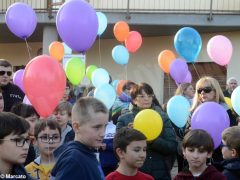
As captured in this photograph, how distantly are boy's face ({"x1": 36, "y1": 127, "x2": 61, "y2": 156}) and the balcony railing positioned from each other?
9.17m

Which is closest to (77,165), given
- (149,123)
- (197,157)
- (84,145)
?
(84,145)

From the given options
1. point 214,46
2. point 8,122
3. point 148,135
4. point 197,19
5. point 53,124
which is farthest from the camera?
Answer: point 197,19

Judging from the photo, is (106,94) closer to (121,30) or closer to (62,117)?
(62,117)

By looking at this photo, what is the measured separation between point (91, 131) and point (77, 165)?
0.25 meters

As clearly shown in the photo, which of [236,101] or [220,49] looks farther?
[220,49]

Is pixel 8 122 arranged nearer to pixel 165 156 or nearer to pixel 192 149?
pixel 192 149

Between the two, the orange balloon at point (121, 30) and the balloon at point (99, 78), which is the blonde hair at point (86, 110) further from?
the orange balloon at point (121, 30)

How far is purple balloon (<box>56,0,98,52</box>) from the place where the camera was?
5227mm

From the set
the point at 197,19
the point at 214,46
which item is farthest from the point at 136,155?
the point at 197,19

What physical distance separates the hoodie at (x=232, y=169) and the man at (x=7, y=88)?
2879mm

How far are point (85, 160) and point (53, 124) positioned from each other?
144 cm

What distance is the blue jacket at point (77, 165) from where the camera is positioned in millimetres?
2828

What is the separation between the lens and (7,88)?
579 centimetres

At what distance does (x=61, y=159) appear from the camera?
9.50ft
